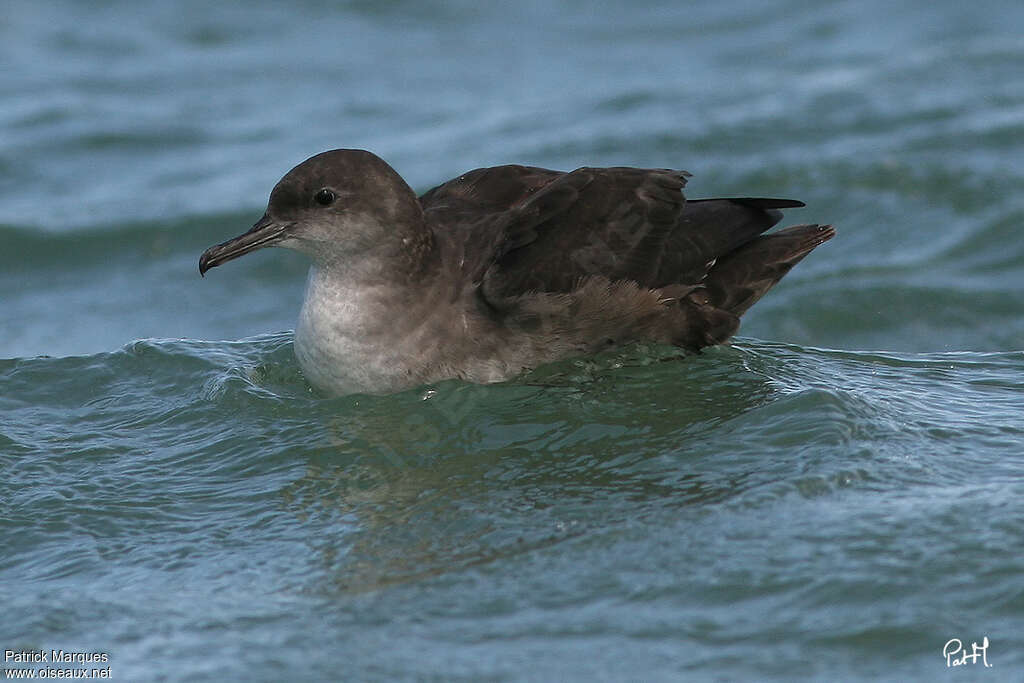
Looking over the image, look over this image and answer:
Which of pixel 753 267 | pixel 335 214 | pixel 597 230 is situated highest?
pixel 335 214

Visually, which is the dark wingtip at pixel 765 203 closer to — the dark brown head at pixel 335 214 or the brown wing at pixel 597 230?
the brown wing at pixel 597 230

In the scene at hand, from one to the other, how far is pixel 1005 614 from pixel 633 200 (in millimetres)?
2915

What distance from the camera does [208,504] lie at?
18.6 ft

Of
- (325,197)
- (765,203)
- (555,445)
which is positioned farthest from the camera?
(765,203)

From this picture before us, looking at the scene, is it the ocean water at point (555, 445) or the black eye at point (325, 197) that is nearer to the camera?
the ocean water at point (555, 445)

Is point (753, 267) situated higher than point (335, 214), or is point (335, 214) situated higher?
point (335, 214)

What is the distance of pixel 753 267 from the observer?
7203 millimetres

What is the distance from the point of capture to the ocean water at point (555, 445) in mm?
4500

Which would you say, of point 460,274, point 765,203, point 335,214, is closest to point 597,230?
point 460,274

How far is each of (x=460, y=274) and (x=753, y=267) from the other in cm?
143

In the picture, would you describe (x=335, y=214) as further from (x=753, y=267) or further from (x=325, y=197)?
(x=753, y=267)

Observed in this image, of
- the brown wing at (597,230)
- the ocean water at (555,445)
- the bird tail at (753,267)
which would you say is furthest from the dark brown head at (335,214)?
the bird tail at (753,267)

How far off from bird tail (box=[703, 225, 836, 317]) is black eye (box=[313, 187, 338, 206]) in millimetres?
1800

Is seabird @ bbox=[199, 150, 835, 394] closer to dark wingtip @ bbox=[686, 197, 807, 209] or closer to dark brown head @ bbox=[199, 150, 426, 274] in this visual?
dark brown head @ bbox=[199, 150, 426, 274]
